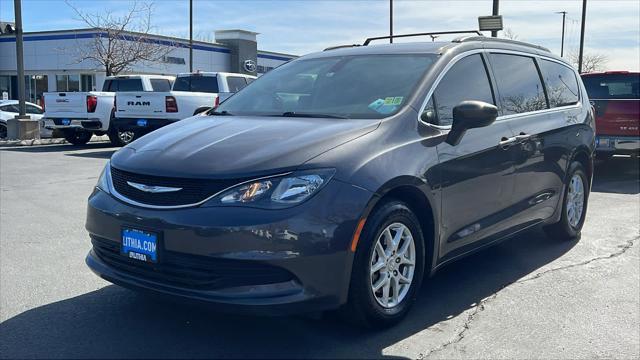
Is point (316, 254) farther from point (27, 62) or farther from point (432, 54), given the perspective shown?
point (27, 62)

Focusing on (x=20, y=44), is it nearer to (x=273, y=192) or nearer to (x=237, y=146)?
(x=237, y=146)

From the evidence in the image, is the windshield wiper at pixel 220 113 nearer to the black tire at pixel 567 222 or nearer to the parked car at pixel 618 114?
the black tire at pixel 567 222

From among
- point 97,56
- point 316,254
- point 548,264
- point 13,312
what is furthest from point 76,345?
point 97,56

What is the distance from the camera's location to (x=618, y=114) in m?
10.6

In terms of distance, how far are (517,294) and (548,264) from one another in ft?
3.27

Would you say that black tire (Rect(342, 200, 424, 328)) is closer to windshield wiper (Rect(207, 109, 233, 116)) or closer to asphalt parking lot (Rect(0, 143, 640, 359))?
asphalt parking lot (Rect(0, 143, 640, 359))

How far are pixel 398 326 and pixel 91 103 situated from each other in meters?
13.7

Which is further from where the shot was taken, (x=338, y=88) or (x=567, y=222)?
(x=567, y=222)

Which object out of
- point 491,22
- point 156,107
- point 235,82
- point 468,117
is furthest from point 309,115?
point 235,82

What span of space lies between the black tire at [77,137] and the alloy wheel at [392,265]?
15119mm

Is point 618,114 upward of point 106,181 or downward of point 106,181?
downward

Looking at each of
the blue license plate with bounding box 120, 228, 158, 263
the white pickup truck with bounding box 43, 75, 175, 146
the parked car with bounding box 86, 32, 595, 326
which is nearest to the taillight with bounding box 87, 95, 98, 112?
the white pickup truck with bounding box 43, 75, 175, 146

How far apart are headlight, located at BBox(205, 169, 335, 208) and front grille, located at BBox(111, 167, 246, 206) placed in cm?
6

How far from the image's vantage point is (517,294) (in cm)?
464
